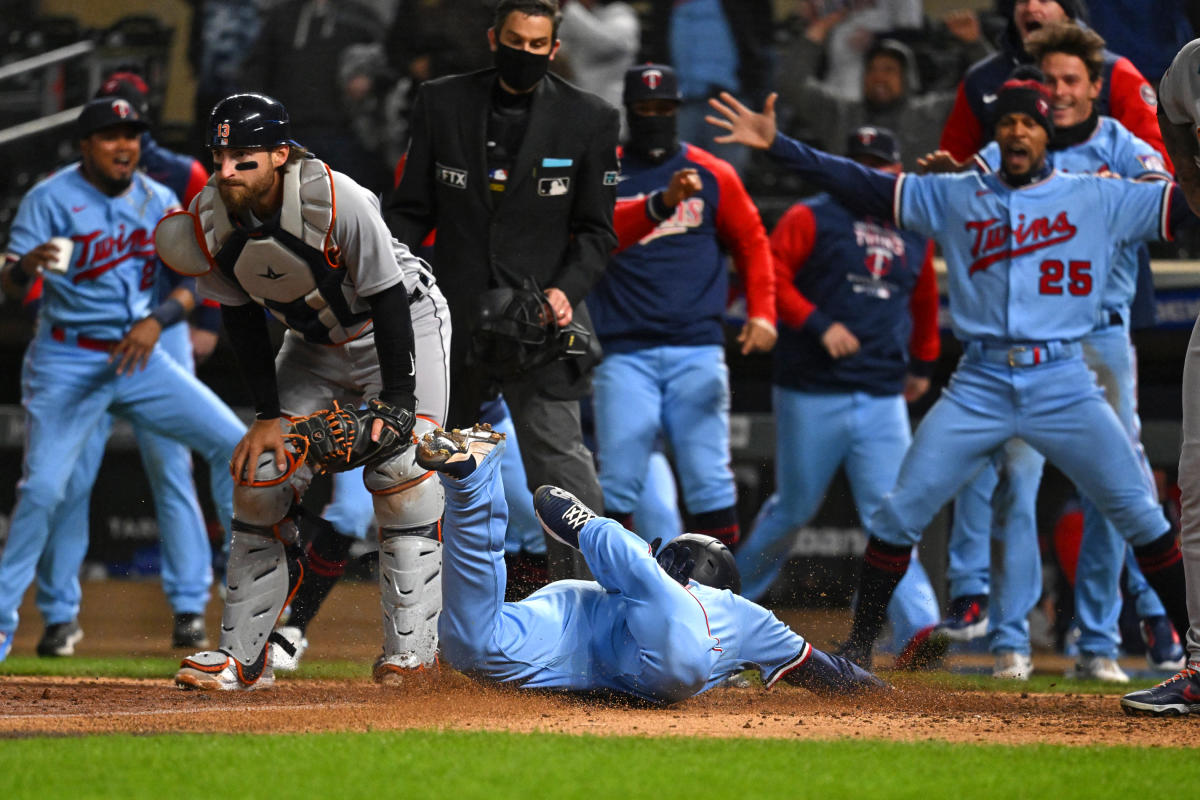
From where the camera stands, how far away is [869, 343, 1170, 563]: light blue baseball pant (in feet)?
16.8

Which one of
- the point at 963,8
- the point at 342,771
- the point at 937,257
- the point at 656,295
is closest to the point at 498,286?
the point at 656,295

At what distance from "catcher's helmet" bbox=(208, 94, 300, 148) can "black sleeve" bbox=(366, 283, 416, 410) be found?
0.48m

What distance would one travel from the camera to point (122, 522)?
9211 mm

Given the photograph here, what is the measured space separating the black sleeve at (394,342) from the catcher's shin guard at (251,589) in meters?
0.58

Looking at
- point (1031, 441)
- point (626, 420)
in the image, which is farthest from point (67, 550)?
point (1031, 441)

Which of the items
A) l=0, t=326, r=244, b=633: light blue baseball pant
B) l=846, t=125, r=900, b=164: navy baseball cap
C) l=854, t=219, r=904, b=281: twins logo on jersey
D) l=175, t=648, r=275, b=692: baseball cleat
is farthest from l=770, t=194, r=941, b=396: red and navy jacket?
l=175, t=648, r=275, b=692: baseball cleat

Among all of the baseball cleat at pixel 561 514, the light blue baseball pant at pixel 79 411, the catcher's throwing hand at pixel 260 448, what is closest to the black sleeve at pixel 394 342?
the catcher's throwing hand at pixel 260 448

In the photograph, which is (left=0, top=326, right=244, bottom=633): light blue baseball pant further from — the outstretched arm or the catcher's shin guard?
the outstretched arm

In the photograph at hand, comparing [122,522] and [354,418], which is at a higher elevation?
[354,418]

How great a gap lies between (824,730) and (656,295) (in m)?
2.82

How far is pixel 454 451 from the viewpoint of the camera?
3.69 meters

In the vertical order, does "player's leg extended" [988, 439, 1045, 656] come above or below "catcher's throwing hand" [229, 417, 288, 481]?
below

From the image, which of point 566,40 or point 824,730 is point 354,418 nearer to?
point 824,730

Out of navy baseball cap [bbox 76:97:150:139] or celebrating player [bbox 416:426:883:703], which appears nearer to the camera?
celebrating player [bbox 416:426:883:703]
